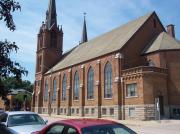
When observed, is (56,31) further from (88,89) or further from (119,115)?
(119,115)

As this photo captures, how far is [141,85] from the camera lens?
112ft

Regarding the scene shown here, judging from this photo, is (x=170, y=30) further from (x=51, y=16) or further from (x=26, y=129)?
(x=26, y=129)

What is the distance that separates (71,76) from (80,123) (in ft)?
148

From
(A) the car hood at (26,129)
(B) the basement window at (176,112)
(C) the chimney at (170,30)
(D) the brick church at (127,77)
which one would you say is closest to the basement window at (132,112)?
(D) the brick church at (127,77)

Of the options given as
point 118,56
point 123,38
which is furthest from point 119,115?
point 123,38

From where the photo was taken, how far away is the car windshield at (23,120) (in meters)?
11.9

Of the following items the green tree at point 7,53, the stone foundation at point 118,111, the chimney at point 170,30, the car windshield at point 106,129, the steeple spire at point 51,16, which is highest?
the steeple spire at point 51,16

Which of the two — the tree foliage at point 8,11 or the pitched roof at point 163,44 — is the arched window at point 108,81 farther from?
the tree foliage at point 8,11

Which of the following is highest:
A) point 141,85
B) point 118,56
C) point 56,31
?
point 56,31

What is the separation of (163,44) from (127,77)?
720cm

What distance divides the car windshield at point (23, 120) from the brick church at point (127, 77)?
20.7m

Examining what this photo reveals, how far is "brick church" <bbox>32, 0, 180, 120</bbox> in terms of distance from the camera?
34.7 meters

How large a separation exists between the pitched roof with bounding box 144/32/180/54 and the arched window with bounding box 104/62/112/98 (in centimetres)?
568

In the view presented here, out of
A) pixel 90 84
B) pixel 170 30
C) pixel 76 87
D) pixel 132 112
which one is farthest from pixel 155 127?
pixel 170 30
